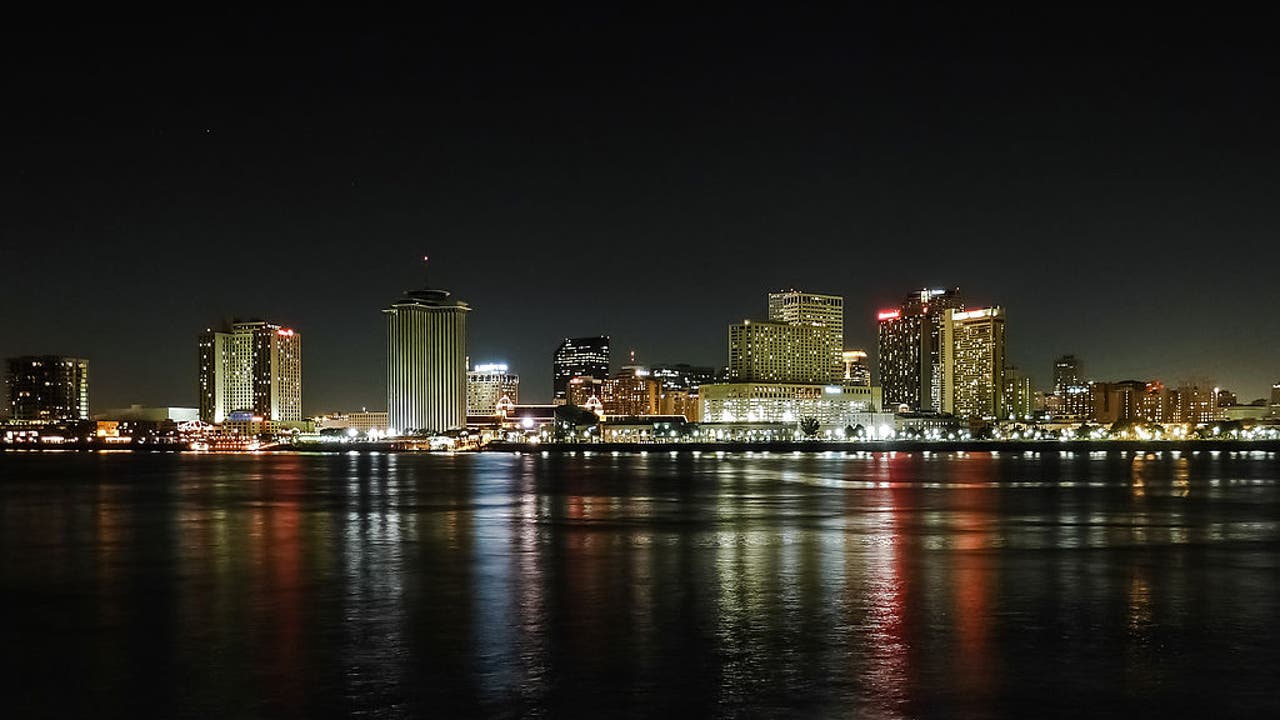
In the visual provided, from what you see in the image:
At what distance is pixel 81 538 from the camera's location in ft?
139

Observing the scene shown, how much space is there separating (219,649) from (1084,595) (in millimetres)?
18058

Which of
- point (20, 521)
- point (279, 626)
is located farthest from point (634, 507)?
point (279, 626)

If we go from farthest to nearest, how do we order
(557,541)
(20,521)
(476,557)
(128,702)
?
(20,521) → (557,541) → (476,557) → (128,702)

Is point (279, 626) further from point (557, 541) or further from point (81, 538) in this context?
point (81, 538)

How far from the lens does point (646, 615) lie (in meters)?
23.6

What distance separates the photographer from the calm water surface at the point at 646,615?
1673cm

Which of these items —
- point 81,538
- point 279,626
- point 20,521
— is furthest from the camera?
point 20,521

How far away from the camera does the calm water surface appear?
16.7 m

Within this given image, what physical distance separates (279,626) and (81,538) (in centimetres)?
2379

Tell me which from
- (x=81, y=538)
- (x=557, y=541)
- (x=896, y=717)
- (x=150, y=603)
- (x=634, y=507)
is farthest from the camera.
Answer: (x=634, y=507)

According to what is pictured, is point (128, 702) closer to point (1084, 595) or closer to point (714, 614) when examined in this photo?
point (714, 614)

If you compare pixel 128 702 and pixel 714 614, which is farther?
pixel 714 614

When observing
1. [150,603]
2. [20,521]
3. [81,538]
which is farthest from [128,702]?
[20,521]

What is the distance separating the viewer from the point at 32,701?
16828mm
